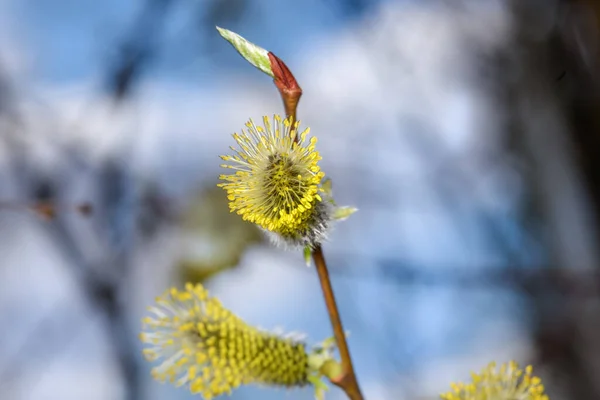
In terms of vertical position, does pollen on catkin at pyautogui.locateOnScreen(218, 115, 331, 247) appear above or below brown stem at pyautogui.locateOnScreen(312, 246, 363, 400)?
above

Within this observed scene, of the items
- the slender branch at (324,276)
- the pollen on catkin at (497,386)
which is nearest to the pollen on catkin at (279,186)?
the slender branch at (324,276)

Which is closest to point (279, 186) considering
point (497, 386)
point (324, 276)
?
point (324, 276)

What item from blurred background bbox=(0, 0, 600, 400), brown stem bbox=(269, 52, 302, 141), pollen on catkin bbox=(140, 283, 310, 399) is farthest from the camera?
blurred background bbox=(0, 0, 600, 400)

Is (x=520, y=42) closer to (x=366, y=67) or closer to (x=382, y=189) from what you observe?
(x=366, y=67)

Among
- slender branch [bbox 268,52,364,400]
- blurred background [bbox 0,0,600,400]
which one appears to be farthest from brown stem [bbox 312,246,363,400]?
blurred background [bbox 0,0,600,400]

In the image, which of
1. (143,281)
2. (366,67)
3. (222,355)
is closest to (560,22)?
(366,67)

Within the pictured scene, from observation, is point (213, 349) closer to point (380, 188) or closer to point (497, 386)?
point (497, 386)

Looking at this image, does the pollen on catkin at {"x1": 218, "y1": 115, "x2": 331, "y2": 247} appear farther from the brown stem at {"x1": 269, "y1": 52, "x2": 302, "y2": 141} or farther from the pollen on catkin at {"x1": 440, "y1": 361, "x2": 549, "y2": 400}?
the pollen on catkin at {"x1": 440, "y1": 361, "x2": 549, "y2": 400}

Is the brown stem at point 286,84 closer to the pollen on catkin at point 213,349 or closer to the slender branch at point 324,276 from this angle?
the slender branch at point 324,276
